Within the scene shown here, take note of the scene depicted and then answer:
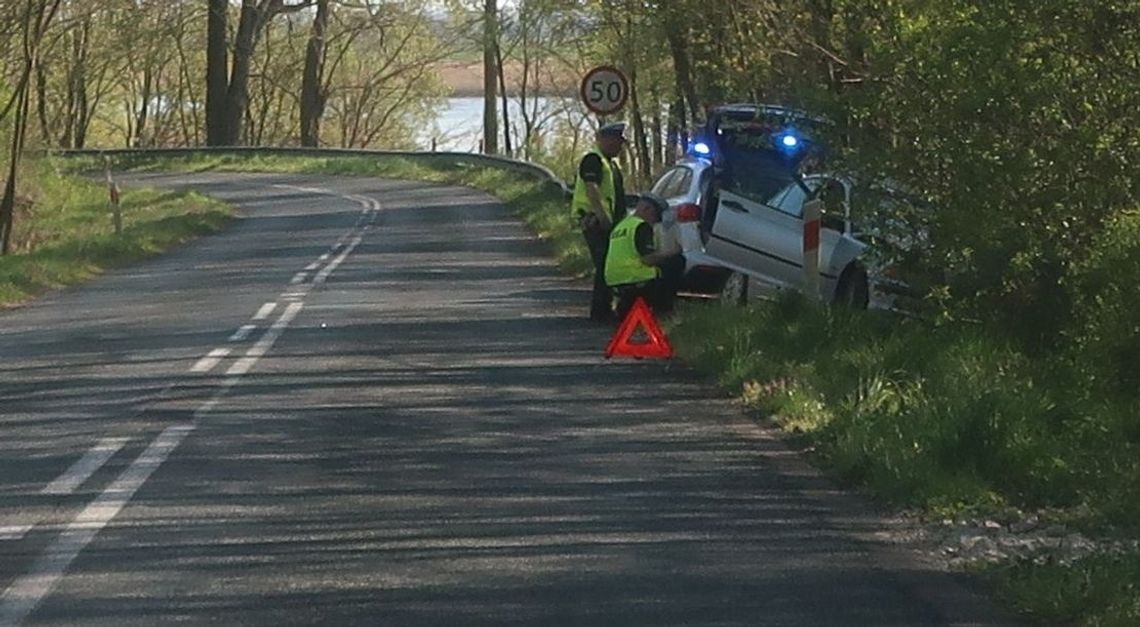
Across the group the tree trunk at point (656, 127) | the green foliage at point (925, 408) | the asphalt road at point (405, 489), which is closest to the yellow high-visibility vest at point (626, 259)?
the asphalt road at point (405, 489)

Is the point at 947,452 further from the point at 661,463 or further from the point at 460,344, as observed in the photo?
the point at 460,344

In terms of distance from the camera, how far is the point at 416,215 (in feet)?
120

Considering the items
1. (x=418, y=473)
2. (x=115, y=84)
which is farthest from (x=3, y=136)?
(x=115, y=84)

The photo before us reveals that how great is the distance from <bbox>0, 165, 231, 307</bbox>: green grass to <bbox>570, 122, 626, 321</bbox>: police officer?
6.88 meters

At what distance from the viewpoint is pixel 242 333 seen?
17391 millimetres

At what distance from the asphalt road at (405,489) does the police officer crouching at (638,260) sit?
1.52ft

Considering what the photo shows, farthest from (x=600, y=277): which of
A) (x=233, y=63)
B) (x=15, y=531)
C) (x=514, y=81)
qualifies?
(x=514, y=81)

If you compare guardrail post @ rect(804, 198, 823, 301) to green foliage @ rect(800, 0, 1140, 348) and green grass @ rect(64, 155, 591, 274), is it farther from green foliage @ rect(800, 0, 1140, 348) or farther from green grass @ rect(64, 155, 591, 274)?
green grass @ rect(64, 155, 591, 274)

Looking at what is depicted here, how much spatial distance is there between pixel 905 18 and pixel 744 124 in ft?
11.6

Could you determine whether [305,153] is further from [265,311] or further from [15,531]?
[15,531]

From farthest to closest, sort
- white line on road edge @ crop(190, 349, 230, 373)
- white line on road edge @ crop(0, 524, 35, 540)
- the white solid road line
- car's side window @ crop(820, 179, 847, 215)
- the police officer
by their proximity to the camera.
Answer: the police officer, car's side window @ crop(820, 179, 847, 215), white line on road edge @ crop(190, 349, 230, 373), the white solid road line, white line on road edge @ crop(0, 524, 35, 540)

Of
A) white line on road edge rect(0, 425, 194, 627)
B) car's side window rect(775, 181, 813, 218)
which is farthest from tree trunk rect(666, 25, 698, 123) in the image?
white line on road edge rect(0, 425, 194, 627)

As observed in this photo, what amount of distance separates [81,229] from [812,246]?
24869 millimetres

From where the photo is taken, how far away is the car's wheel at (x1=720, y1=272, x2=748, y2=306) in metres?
18.1
